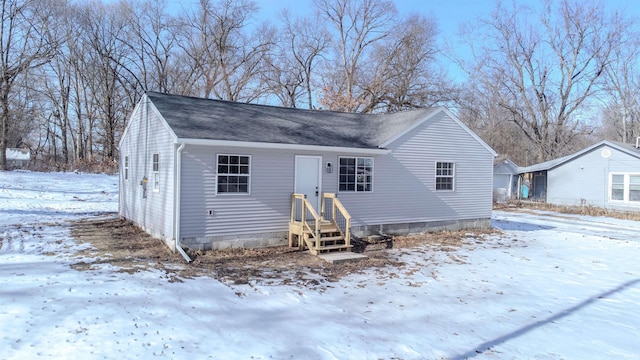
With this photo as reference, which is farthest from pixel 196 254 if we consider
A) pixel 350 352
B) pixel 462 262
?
pixel 462 262

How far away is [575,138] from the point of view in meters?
35.8

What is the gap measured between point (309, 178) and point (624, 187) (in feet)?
59.8

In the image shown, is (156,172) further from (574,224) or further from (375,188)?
(574,224)

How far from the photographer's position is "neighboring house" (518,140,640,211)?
1978 cm

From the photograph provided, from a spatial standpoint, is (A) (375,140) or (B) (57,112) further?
(B) (57,112)

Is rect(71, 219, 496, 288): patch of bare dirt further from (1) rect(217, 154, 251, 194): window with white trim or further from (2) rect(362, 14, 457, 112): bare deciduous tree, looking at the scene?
(2) rect(362, 14, 457, 112): bare deciduous tree

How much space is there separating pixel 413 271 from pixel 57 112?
37329 millimetres

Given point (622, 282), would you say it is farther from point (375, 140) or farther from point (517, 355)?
point (375, 140)

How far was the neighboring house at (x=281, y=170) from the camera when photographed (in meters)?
9.03

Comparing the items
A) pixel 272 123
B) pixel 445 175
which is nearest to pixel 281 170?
pixel 272 123

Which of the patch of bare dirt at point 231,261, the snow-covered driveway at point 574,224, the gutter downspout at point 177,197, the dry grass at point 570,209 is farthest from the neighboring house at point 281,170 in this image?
the dry grass at point 570,209

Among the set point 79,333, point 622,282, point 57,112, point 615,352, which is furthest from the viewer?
point 57,112

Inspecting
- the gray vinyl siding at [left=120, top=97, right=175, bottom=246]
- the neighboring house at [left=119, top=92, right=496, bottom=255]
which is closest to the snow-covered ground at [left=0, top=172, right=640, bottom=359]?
the gray vinyl siding at [left=120, top=97, right=175, bottom=246]

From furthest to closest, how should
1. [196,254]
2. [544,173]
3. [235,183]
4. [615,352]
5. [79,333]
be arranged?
[544,173]
[235,183]
[196,254]
[615,352]
[79,333]
